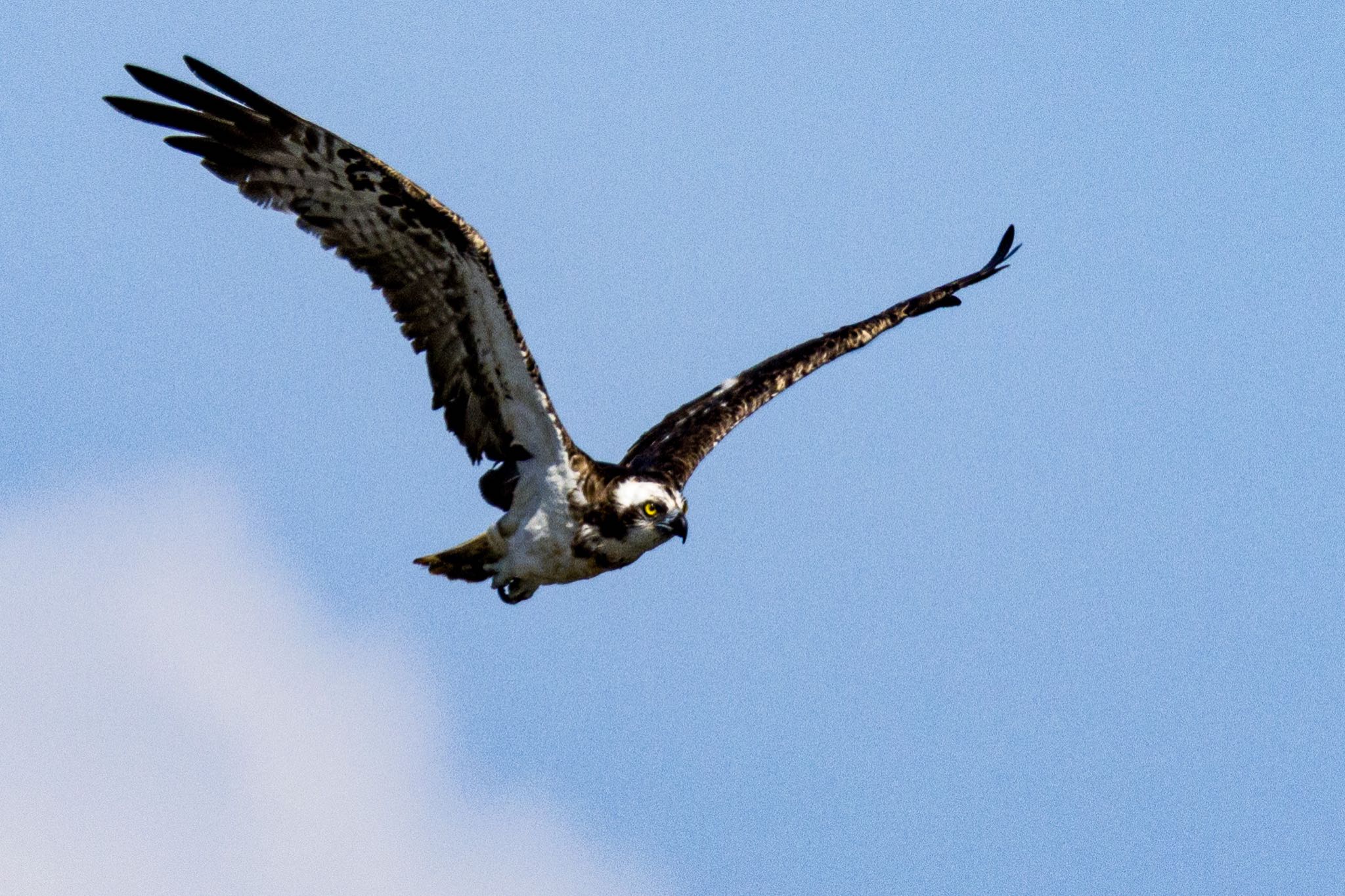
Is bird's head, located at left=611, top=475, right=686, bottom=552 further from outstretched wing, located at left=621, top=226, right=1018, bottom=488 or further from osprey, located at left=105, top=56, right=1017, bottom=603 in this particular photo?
outstretched wing, located at left=621, top=226, right=1018, bottom=488

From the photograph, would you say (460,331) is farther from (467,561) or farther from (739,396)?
(739,396)

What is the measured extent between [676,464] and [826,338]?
259cm

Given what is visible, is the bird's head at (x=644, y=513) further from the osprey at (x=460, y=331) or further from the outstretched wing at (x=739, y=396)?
the outstretched wing at (x=739, y=396)

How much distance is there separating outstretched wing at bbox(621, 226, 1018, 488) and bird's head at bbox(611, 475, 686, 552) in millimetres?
1070

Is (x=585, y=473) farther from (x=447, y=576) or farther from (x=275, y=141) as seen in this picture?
(x=275, y=141)

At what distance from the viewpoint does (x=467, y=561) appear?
14.7 m

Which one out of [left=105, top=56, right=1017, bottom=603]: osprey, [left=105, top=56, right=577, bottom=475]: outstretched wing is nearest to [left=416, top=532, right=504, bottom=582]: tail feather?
[left=105, top=56, right=1017, bottom=603]: osprey

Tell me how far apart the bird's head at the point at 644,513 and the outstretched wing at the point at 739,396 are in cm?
107

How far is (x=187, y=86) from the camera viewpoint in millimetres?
12977

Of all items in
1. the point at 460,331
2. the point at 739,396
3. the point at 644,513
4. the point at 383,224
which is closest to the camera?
the point at 383,224

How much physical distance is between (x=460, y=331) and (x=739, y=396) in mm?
3790

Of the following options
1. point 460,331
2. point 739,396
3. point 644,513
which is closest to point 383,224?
point 460,331

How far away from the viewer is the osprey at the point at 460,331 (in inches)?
517

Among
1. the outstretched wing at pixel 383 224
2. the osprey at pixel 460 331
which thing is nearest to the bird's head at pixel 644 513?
the osprey at pixel 460 331
